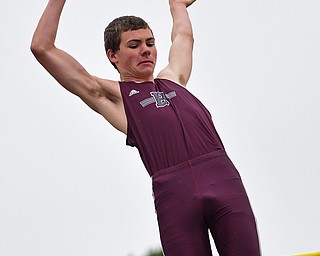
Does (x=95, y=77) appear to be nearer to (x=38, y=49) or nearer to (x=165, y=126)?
(x=38, y=49)

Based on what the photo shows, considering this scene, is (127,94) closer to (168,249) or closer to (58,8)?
(58,8)

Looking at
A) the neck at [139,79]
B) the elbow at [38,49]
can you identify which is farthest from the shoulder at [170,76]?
the elbow at [38,49]

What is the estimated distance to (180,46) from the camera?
6.59 meters

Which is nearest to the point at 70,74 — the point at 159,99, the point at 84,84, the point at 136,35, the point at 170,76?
the point at 84,84

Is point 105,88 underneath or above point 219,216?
above

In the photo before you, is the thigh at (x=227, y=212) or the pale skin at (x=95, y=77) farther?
the pale skin at (x=95, y=77)

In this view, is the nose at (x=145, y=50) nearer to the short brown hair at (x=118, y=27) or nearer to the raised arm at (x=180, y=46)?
the short brown hair at (x=118, y=27)

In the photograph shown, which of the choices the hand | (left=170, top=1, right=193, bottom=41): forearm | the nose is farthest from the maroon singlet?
the hand

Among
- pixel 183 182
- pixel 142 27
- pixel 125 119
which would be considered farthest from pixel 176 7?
pixel 183 182

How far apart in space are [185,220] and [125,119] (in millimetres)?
863

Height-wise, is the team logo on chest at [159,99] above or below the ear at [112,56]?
below

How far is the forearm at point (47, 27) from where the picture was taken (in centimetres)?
579

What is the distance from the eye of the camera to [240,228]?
521 cm

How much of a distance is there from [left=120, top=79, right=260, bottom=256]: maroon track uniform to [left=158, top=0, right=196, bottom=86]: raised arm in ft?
1.82
